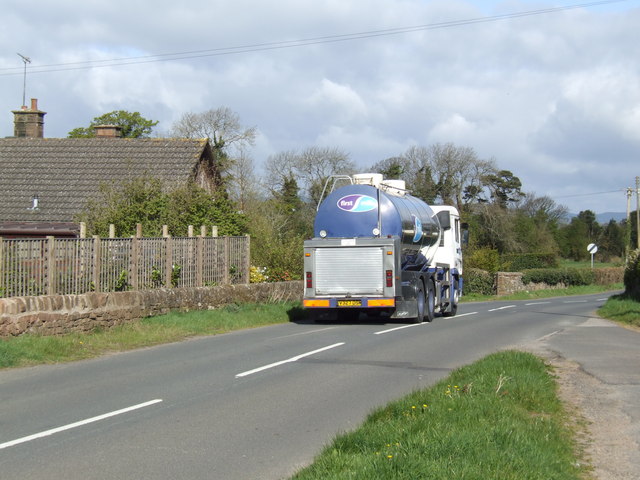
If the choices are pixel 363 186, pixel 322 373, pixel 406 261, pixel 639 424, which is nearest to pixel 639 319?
pixel 406 261

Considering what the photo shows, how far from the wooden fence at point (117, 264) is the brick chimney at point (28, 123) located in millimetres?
18420

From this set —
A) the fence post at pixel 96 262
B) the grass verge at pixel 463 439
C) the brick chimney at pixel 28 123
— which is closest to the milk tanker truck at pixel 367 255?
the fence post at pixel 96 262

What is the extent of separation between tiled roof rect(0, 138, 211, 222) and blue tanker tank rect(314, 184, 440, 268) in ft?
32.7

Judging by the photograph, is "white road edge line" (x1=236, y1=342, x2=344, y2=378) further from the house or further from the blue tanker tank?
the house

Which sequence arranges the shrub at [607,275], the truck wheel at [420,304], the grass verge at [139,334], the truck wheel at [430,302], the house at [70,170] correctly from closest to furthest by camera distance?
the grass verge at [139,334] → the truck wheel at [420,304] → the truck wheel at [430,302] → the house at [70,170] → the shrub at [607,275]

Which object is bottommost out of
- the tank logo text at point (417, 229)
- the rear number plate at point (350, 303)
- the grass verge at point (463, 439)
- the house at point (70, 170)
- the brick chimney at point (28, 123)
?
the grass verge at point (463, 439)

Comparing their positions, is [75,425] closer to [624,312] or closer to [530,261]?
[624,312]

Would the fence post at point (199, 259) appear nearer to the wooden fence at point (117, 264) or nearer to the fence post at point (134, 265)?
the wooden fence at point (117, 264)

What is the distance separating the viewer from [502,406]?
26.5 ft

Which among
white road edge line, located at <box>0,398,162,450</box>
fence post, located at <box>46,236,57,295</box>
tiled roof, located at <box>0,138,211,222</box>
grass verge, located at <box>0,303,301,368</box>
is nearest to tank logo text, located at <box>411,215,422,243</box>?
grass verge, located at <box>0,303,301,368</box>

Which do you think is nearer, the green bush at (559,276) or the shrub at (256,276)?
the shrub at (256,276)

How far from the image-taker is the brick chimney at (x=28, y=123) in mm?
38031

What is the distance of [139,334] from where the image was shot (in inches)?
638

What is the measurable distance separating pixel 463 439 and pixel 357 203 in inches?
548
